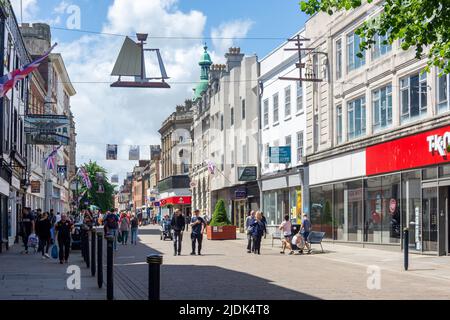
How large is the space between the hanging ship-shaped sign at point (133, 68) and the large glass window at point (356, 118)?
14.0m

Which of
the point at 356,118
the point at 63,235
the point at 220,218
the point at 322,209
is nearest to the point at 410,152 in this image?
the point at 356,118

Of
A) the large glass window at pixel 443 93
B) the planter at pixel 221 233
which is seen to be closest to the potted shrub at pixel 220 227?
the planter at pixel 221 233

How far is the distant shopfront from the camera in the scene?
84.8 feet

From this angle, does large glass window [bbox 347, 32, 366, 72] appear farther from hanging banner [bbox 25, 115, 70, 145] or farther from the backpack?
hanging banner [bbox 25, 115, 70, 145]

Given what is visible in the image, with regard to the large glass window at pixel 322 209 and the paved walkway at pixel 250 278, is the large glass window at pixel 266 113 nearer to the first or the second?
the large glass window at pixel 322 209

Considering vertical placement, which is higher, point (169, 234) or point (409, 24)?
point (409, 24)

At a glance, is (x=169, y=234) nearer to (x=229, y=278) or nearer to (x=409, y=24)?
(x=229, y=278)

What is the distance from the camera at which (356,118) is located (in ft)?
111

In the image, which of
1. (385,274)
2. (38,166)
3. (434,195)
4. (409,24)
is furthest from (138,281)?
(38,166)

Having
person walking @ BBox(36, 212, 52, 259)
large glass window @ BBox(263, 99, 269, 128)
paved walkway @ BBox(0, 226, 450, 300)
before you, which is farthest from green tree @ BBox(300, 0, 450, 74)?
large glass window @ BBox(263, 99, 269, 128)

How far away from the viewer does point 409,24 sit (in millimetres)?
15391

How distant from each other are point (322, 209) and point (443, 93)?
529 inches

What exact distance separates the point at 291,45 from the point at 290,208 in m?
9.56

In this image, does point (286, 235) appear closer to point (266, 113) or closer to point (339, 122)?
point (339, 122)
